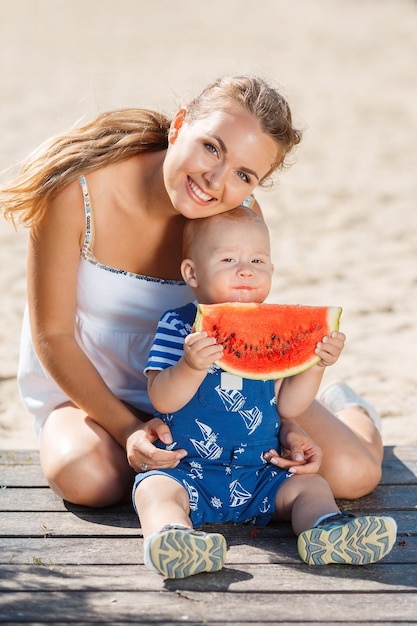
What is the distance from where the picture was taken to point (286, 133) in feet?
13.1

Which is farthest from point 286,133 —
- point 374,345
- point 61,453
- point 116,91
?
point 116,91

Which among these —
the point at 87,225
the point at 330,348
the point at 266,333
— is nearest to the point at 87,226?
the point at 87,225

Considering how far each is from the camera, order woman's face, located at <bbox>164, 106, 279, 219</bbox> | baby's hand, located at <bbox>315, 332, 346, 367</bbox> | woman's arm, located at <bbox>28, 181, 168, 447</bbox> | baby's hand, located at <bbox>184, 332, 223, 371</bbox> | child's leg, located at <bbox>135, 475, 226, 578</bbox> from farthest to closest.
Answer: woman's arm, located at <bbox>28, 181, 168, 447</bbox>, woman's face, located at <bbox>164, 106, 279, 219</bbox>, baby's hand, located at <bbox>315, 332, 346, 367</bbox>, baby's hand, located at <bbox>184, 332, 223, 371</bbox>, child's leg, located at <bbox>135, 475, 226, 578</bbox>

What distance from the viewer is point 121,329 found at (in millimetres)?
4418

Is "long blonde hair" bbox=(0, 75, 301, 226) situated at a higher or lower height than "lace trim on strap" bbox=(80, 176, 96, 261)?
higher

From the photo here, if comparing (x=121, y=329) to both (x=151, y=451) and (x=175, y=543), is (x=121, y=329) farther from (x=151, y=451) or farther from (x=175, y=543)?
(x=175, y=543)

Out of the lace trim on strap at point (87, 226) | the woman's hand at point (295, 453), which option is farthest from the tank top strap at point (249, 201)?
the woman's hand at point (295, 453)

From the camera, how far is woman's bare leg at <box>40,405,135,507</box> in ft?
12.7

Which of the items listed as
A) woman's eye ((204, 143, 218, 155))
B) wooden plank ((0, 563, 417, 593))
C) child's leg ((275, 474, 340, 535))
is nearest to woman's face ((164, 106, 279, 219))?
woman's eye ((204, 143, 218, 155))

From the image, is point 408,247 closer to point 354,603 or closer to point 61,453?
point 61,453

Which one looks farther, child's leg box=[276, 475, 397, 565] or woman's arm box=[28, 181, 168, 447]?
woman's arm box=[28, 181, 168, 447]

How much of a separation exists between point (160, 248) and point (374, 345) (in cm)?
286

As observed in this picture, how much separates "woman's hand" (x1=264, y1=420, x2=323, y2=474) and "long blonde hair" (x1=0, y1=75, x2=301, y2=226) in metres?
1.14

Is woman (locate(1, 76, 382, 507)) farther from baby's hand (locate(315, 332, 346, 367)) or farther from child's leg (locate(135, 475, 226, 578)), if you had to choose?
baby's hand (locate(315, 332, 346, 367))
